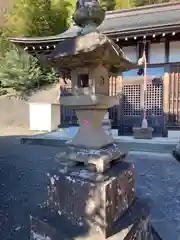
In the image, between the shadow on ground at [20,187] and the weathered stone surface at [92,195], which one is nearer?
the weathered stone surface at [92,195]

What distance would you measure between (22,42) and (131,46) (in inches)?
144

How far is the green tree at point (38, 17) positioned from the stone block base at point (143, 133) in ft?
32.3

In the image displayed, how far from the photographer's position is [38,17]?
13.2 metres

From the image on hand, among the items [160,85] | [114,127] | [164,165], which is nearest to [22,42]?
[114,127]

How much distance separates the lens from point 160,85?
6980mm

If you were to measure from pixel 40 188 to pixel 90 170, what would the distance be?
202cm

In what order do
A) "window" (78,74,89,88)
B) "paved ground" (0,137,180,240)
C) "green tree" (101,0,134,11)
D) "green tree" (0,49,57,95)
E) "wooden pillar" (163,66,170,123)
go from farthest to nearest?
"green tree" (101,0,134,11)
"green tree" (0,49,57,95)
"wooden pillar" (163,66,170,123)
"paved ground" (0,137,180,240)
"window" (78,74,89,88)

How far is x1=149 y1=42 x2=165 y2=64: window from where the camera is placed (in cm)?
682

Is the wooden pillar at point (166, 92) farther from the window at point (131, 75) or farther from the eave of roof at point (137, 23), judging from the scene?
the eave of roof at point (137, 23)

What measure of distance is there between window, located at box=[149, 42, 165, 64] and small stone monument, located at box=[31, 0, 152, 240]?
5.74m

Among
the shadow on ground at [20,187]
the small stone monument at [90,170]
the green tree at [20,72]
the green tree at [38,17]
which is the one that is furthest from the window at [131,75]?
the green tree at [38,17]

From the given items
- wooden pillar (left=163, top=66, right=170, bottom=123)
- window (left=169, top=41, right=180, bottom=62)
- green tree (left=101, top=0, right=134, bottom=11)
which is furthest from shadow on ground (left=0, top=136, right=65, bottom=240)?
green tree (left=101, top=0, right=134, bottom=11)

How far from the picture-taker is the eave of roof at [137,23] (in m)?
5.84

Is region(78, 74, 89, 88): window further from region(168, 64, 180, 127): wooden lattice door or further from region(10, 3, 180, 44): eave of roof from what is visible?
region(168, 64, 180, 127): wooden lattice door
